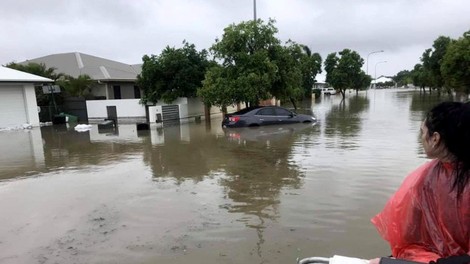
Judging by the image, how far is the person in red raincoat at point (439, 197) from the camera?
5.91 ft

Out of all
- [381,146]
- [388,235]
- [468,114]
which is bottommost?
[381,146]

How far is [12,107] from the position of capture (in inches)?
910

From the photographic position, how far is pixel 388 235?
6.98 feet

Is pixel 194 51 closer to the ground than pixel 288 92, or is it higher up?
higher up

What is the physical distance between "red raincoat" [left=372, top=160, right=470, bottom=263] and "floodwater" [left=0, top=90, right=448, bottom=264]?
7.84ft

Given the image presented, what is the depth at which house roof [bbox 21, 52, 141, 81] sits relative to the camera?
3099cm

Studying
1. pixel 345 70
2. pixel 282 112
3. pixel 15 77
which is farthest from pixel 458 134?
pixel 345 70

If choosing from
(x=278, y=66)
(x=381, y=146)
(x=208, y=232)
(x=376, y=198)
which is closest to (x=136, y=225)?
(x=208, y=232)

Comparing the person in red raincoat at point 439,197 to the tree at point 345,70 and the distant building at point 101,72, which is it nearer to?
the distant building at point 101,72

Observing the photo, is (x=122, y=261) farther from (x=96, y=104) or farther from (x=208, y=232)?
(x=96, y=104)

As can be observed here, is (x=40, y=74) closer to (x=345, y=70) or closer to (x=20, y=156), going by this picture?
(x=20, y=156)

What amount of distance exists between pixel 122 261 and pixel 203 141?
1012 cm

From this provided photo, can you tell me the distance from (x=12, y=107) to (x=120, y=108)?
6.40 meters

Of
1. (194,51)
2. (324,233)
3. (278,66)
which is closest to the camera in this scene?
(324,233)
